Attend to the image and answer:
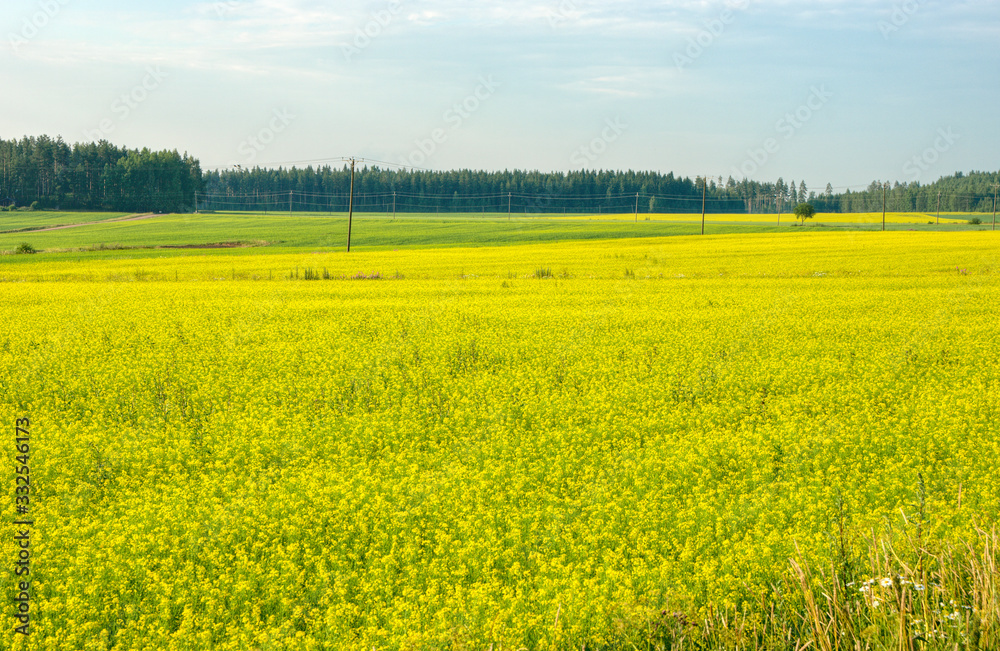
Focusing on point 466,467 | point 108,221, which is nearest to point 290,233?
point 108,221

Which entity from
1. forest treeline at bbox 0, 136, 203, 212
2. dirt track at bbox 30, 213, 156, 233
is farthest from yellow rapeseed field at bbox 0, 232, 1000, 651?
forest treeline at bbox 0, 136, 203, 212

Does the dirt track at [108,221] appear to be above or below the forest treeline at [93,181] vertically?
below

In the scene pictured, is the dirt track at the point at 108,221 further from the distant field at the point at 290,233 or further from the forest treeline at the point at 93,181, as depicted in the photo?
the forest treeline at the point at 93,181

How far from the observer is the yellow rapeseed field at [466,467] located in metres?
6.48

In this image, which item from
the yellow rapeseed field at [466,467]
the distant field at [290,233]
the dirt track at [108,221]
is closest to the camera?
the yellow rapeseed field at [466,467]

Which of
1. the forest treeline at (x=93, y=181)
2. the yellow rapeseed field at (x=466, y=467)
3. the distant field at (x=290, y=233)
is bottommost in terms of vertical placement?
the yellow rapeseed field at (x=466, y=467)

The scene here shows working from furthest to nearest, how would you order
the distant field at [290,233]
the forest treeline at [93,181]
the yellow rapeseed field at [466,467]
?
the forest treeline at [93,181]
the distant field at [290,233]
the yellow rapeseed field at [466,467]

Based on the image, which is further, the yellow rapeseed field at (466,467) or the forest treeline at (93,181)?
the forest treeline at (93,181)

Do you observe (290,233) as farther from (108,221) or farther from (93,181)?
(93,181)

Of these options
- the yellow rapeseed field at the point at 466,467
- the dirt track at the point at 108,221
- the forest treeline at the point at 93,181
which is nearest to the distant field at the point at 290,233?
the dirt track at the point at 108,221

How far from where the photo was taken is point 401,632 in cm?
602

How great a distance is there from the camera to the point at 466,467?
31.5ft

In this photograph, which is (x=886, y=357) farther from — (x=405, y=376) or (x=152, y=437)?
(x=152, y=437)

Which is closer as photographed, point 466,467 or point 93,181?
point 466,467
